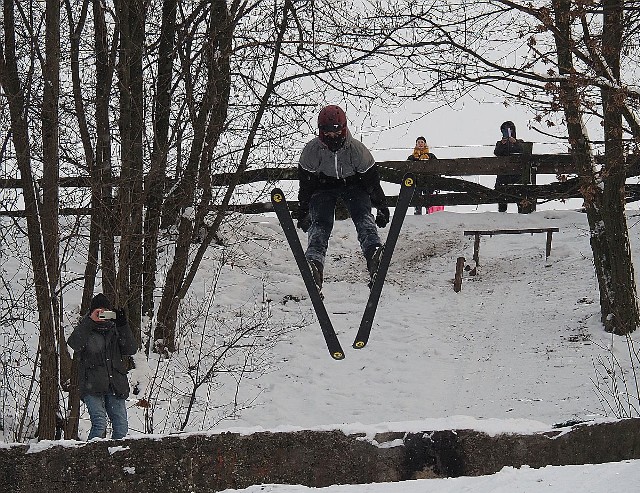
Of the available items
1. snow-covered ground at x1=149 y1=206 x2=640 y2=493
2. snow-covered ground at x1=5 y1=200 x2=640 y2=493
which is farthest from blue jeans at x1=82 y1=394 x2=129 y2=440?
snow-covered ground at x1=149 y1=206 x2=640 y2=493

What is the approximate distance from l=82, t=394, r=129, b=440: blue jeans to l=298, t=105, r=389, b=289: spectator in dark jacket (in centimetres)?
213

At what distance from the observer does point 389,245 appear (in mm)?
7043

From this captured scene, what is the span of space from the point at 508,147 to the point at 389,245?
1047 centimetres

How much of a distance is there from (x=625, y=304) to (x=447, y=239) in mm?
4662

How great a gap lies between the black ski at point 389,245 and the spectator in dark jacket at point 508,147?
1002cm

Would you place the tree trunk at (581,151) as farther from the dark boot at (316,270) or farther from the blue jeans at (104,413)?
the blue jeans at (104,413)

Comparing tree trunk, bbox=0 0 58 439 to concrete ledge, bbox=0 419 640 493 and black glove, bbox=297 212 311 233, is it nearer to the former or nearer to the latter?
black glove, bbox=297 212 311 233

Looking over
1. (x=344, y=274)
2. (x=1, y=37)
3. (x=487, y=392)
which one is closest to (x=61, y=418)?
(x=1, y=37)

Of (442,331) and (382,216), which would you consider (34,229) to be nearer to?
(382,216)

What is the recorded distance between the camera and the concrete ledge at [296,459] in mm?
5859

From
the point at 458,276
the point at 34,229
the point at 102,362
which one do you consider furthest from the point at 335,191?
the point at 458,276

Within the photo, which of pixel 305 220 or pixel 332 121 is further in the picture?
pixel 305 220

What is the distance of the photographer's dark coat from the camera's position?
7773 mm

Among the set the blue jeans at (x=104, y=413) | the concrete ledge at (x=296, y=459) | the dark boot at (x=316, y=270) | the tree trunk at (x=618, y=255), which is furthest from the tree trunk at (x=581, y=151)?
the blue jeans at (x=104, y=413)
